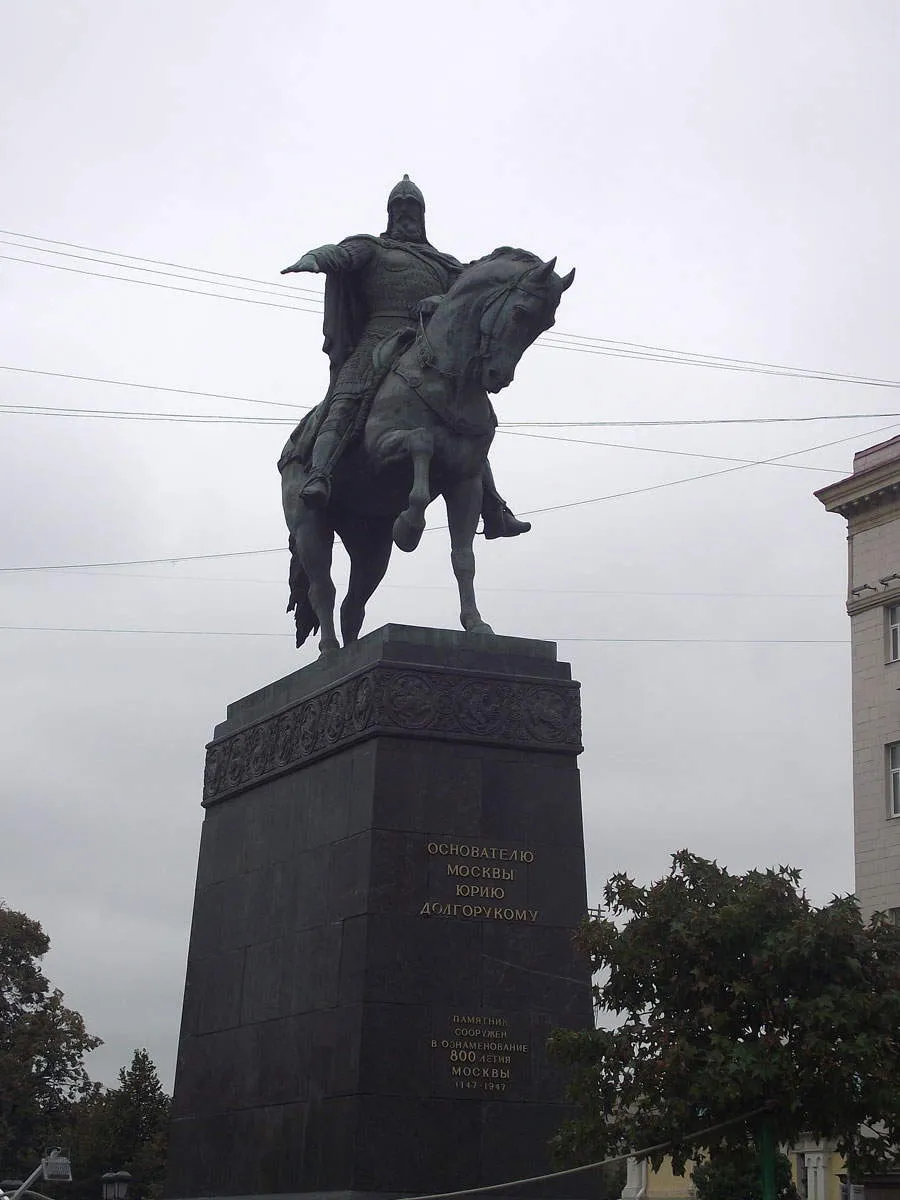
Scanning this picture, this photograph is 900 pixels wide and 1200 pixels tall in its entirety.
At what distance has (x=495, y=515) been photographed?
17562mm

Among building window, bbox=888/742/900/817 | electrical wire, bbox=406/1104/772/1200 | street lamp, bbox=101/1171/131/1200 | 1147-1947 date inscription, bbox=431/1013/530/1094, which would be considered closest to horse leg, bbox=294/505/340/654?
1147-1947 date inscription, bbox=431/1013/530/1094

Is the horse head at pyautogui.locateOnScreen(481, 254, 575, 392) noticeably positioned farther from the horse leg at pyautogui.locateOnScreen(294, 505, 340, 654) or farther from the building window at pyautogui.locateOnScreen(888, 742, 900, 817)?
the building window at pyautogui.locateOnScreen(888, 742, 900, 817)

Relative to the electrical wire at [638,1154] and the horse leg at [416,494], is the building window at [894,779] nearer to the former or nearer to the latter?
the horse leg at [416,494]

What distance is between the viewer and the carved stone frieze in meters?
15.4

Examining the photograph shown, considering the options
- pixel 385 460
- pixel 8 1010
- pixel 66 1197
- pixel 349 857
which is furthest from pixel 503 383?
pixel 66 1197

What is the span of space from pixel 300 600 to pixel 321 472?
216cm

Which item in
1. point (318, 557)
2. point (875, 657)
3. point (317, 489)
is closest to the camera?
point (317, 489)

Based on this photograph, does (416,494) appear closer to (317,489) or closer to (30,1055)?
(317,489)

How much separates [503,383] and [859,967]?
5908 mm

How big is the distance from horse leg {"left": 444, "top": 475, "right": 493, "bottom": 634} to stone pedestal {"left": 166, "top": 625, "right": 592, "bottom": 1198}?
883 mm

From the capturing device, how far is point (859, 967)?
43.3 feet

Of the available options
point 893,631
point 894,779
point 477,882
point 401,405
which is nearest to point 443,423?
point 401,405

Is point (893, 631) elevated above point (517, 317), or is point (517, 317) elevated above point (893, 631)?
point (893, 631)

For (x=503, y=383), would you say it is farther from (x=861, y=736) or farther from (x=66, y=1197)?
(x=66, y=1197)
